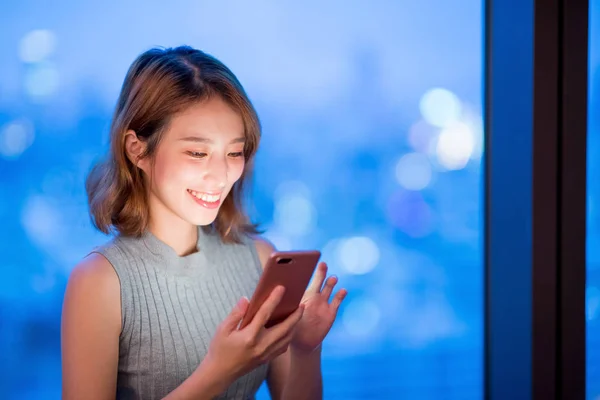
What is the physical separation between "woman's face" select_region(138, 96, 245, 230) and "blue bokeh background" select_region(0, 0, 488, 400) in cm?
31

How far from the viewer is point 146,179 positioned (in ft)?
5.31

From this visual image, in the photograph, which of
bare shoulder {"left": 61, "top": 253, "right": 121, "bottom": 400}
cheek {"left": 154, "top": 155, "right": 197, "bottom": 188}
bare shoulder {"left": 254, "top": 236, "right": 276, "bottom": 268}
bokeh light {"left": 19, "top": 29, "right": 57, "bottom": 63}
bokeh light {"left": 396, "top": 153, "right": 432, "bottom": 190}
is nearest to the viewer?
bare shoulder {"left": 61, "top": 253, "right": 121, "bottom": 400}

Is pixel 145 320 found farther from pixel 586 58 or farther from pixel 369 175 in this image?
pixel 586 58

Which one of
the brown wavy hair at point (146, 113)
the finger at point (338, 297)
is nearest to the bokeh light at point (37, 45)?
the brown wavy hair at point (146, 113)

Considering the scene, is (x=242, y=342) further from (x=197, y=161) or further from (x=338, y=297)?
(x=197, y=161)

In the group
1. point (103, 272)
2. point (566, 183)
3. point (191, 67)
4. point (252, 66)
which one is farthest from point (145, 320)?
point (566, 183)

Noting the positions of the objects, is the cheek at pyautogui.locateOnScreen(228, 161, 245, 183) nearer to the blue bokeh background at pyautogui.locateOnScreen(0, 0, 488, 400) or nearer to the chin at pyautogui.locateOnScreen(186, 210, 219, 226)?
the chin at pyautogui.locateOnScreen(186, 210, 219, 226)

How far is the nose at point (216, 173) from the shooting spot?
1.52 meters

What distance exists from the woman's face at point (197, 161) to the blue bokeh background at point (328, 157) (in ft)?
1.03

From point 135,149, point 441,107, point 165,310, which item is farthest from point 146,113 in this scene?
point 441,107

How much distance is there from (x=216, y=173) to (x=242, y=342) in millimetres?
433

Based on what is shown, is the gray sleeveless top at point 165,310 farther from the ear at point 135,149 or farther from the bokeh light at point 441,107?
the bokeh light at point 441,107

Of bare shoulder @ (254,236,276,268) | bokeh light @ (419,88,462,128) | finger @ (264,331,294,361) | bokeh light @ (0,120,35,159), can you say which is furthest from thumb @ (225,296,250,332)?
bokeh light @ (419,88,462,128)

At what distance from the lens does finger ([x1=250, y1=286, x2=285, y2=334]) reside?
1.31 m
